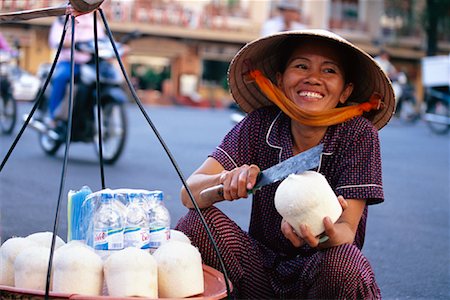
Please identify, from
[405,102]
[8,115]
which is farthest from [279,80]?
[405,102]

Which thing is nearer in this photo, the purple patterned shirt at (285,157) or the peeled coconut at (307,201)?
the peeled coconut at (307,201)

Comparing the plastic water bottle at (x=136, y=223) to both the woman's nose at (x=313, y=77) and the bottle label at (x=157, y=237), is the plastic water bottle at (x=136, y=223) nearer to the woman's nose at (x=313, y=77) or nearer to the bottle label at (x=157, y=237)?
the bottle label at (x=157, y=237)

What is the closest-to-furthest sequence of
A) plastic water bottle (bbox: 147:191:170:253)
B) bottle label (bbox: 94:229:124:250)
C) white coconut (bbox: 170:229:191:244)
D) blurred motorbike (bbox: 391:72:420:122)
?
1. bottle label (bbox: 94:229:124:250)
2. plastic water bottle (bbox: 147:191:170:253)
3. white coconut (bbox: 170:229:191:244)
4. blurred motorbike (bbox: 391:72:420:122)

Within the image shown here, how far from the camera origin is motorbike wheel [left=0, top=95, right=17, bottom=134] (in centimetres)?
1056

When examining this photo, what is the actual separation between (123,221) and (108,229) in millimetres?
46

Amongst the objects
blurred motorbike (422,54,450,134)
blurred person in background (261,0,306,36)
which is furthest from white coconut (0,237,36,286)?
blurred motorbike (422,54,450,134)

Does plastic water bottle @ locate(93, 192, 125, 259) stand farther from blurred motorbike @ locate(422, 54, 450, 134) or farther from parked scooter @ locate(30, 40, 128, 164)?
blurred motorbike @ locate(422, 54, 450, 134)

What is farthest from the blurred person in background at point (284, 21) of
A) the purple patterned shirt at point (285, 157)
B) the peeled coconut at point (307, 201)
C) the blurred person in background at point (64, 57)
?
the peeled coconut at point (307, 201)

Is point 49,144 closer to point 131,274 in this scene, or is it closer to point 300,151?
point 300,151

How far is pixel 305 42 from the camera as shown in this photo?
9.49 ft

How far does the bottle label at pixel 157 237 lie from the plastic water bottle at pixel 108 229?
118 mm

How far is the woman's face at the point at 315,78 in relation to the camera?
110 inches

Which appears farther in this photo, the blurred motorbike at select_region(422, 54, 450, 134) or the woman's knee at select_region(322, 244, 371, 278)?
the blurred motorbike at select_region(422, 54, 450, 134)

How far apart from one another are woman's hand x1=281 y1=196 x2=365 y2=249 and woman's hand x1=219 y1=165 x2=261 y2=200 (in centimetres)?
15
